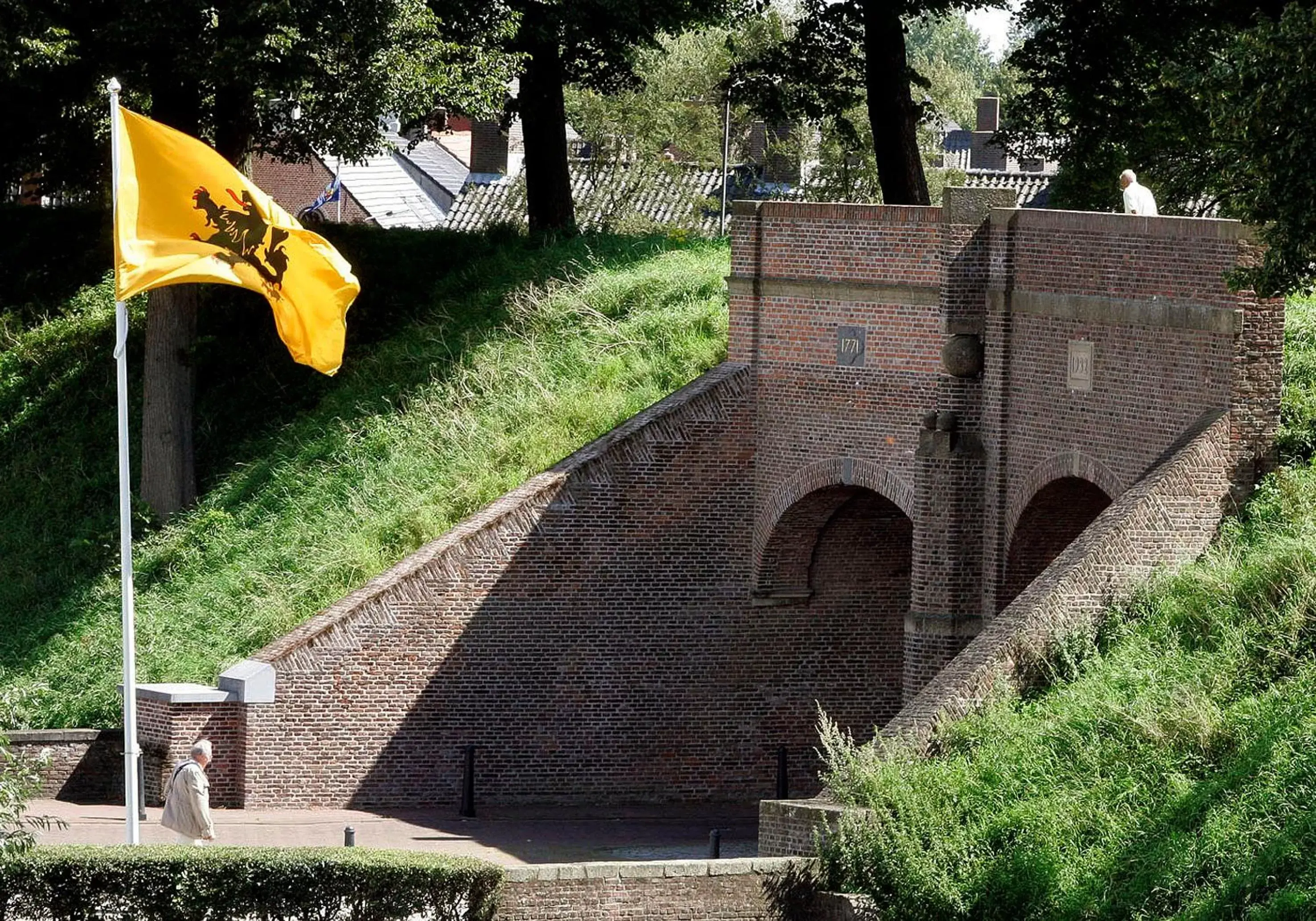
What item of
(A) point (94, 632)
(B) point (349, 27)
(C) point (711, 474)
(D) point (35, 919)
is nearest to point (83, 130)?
(B) point (349, 27)

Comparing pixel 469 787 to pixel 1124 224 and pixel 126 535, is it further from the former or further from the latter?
pixel 1124 224

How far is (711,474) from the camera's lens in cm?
2386

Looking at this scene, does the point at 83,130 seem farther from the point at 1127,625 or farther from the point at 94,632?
the point at 1127,625

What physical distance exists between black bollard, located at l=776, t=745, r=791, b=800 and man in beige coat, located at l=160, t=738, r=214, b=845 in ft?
26.2

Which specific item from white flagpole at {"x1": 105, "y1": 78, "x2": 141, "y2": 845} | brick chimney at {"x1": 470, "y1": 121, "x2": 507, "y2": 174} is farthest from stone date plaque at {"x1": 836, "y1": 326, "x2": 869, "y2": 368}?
brick chimney at {"x1": 470, "y1": 121, "x2": 507, "y2": 174}

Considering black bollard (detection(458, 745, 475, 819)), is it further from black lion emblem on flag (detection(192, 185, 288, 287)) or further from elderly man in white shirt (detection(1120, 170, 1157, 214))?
elderly man in white shirt (detection(1120, 170, 1157, 214))

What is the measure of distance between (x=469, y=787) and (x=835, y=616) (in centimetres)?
472

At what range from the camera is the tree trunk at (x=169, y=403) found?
2886cm

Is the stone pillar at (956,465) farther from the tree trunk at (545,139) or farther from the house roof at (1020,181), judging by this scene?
the house roof at (1020,181)

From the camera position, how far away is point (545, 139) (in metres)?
33.8

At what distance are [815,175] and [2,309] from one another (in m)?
18.0

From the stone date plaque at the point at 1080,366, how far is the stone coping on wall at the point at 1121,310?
0.80ft

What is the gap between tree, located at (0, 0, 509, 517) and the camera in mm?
25766

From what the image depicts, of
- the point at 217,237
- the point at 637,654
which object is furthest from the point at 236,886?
the point at 637,654
